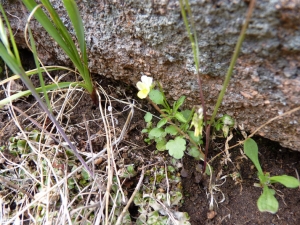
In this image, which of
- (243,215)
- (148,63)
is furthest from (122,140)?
(243,215)

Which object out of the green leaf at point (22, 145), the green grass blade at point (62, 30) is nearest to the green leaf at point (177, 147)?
the green grass blade at point (62, 30)

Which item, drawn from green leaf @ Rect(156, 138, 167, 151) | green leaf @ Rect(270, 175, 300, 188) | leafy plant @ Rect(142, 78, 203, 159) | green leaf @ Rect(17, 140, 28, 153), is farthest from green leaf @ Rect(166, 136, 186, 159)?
green leaf @ Rect(17, 140, 28, 153)

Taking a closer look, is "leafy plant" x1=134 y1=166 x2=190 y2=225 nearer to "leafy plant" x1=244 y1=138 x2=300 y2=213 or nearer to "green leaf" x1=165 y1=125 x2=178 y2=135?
"green leaf" x1=165 y1=125 x2=178 y2=135

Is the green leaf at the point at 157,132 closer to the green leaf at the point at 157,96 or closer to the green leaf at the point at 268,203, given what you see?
the green leaf at the point at 157,96

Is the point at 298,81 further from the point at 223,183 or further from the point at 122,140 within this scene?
the point at 122,140

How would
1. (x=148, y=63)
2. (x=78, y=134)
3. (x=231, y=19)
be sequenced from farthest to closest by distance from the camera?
(x=78, y=134)
(x=148, y=63)
(x=231, y=19)
